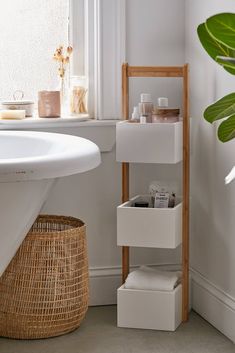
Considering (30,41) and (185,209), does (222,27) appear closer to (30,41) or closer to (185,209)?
(185,209)

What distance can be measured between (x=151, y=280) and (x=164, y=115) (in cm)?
65

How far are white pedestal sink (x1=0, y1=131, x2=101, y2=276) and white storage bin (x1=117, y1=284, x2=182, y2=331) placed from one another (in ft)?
2.36

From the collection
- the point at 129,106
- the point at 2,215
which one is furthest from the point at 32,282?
the point at 129,106

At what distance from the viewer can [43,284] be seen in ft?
9.78

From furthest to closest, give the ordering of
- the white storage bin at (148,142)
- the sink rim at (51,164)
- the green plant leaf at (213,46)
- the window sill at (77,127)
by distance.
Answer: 1. the window sill at (77,127)
2. the white storage bin at (148,142)
3. the sink rim at (51,164)
4. the green plant leaf at (213,46)

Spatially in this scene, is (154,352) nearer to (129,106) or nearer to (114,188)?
(114,188)

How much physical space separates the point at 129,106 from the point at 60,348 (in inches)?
42.4

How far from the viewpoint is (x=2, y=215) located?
236cm

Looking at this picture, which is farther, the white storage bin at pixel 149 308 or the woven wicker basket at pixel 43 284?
the white storage bin at pixel 149 308

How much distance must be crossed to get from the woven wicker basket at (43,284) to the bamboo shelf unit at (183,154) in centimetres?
30

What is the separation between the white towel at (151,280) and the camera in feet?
10.2

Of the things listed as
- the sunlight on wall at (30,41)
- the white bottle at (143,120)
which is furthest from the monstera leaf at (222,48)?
the sunlight on wall at (30,41)

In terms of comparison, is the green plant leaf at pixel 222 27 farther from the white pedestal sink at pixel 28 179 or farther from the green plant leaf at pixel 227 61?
the white pedestal sink at pixel 28 179

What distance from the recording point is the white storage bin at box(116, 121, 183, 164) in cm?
303
